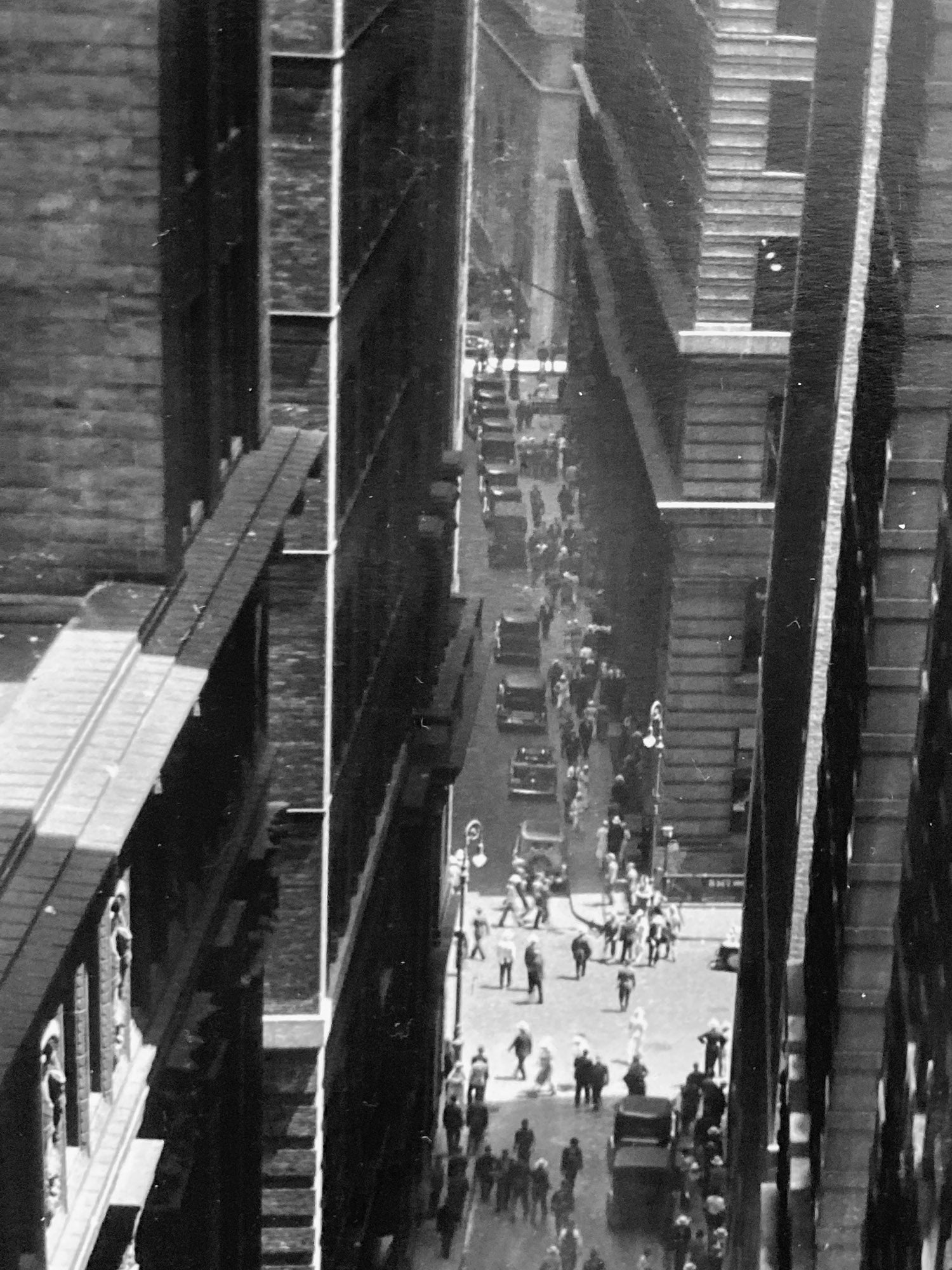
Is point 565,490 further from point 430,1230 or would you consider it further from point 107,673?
point 107,673

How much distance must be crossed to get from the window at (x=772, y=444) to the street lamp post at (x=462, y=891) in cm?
651

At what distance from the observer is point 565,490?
40.0 m

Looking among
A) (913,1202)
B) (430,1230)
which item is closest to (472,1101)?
(430,1230)

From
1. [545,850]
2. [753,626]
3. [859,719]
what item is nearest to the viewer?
[859,719]

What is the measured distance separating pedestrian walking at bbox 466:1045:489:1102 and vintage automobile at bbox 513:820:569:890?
9.31 feet

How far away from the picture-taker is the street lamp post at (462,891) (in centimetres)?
4006

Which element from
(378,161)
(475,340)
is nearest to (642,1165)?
(475,340)

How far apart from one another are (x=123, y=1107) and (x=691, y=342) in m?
21.6

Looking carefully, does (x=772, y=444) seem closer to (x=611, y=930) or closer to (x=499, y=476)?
(x=499, y=476)

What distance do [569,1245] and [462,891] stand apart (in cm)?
595

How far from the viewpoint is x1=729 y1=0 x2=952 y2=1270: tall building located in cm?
2148

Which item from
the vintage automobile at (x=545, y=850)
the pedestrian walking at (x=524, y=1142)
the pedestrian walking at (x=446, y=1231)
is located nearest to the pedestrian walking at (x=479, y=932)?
the vintage automobile at (x=545, y=850)

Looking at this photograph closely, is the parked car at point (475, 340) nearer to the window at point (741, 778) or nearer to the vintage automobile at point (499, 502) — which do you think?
the vintage automobile at point (499, 502)

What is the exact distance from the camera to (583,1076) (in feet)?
127
